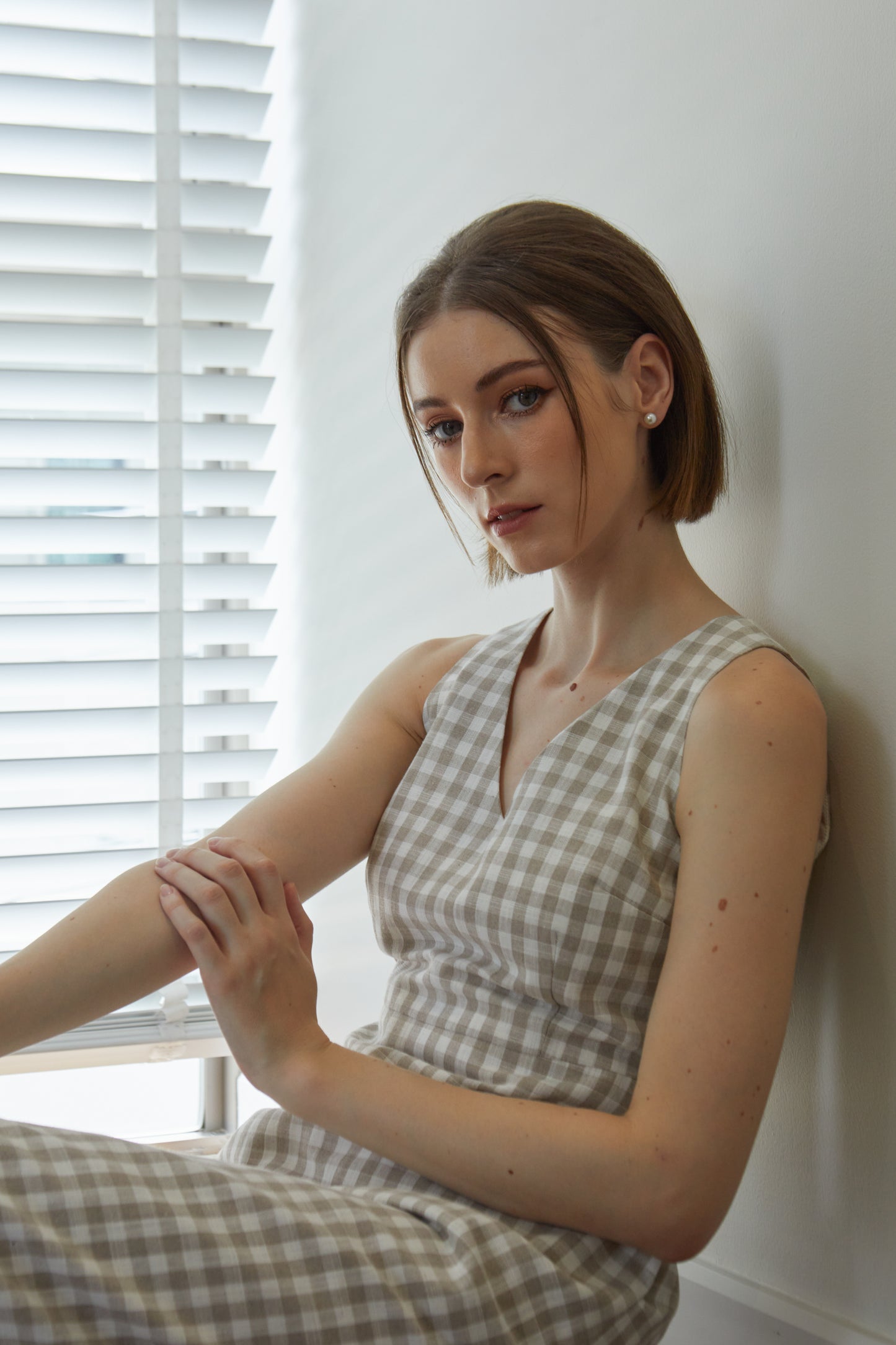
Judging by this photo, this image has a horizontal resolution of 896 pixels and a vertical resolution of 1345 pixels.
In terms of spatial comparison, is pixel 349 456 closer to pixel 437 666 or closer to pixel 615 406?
pixel 437 666

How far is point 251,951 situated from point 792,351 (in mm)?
676

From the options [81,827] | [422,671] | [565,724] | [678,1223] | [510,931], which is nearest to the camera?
[678,1223]

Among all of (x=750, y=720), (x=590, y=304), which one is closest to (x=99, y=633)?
(x=590, y=304)

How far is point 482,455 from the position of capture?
104 centimetres

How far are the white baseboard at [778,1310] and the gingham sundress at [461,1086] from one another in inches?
5.2

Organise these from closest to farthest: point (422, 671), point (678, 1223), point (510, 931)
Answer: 1. point (678, 1223)
2. point (510, 931)
3. point (422, 671)

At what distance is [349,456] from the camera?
185cm

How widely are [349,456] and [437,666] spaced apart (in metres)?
0.67

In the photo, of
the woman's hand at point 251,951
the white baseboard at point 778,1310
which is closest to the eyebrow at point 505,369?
the woman's hand at point 251,951

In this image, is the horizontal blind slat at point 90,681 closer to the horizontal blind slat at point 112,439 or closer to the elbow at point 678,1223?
the horizontal blind slat at point 112,439

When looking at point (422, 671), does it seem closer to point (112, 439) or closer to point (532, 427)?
point (532, 427)

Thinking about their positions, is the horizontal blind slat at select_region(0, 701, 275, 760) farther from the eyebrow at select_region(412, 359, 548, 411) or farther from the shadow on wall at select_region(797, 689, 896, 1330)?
the shadow on wall at select_region(797, 689, 896, 1330)

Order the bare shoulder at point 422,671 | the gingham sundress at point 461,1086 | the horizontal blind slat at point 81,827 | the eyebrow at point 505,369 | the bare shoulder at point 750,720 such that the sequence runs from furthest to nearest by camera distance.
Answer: the horizontal blind slat at point 81,827 < the bare shoulder at point 422,671 < the eyebrow at point 505,369 < the bare shoulder at point 750,720 < the gingham sundress at point 461,1086

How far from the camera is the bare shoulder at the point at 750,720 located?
915 mm
